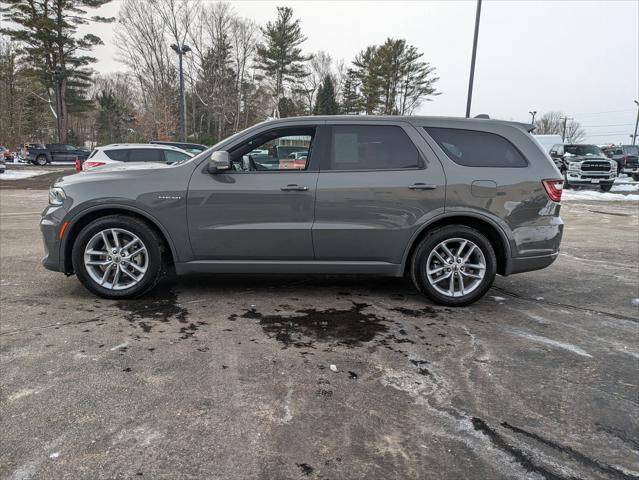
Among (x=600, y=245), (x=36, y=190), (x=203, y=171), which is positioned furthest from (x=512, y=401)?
(x=36, y=190)

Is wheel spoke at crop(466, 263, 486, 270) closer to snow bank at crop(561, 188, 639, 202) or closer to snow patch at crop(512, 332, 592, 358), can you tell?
snow patch at crop(512, 332, 592, 358)

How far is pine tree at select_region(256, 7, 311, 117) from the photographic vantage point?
49125mm

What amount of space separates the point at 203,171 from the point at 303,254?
1259 millimetres

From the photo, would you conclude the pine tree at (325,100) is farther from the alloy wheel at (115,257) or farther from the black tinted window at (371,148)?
the alloy wheel at (115,257)

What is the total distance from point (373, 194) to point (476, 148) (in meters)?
1.16

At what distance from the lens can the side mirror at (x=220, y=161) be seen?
13.8 ft

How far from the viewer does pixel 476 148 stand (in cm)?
451

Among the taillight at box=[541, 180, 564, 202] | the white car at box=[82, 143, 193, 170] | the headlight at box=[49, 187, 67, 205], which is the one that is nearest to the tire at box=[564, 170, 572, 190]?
the white car at box=[82, 143, 193, 170]

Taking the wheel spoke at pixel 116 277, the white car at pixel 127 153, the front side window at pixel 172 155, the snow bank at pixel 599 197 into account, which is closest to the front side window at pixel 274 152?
the wheel spoke at pixel 116 277

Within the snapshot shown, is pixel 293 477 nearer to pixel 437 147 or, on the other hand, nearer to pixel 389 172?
pixel 389 172

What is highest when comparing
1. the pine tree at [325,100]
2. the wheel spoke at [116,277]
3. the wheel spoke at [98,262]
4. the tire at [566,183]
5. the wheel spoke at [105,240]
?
the pine tree at [325,100]

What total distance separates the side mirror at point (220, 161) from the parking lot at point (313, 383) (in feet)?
4.35

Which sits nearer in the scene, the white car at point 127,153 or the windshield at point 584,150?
the white car at point 127,153

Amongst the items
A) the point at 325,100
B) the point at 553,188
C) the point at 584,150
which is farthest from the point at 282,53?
the point at 553,188
